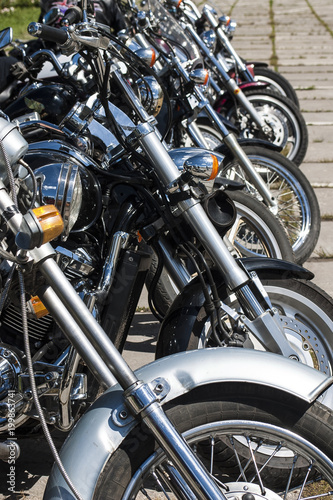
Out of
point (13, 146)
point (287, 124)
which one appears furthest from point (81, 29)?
point (287, 124)

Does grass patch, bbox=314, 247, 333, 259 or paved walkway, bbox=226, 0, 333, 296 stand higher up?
paved walkway, bbox=226, 0, 333, 296

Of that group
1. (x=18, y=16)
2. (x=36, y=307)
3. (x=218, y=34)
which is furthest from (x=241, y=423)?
(x=18, y=16)

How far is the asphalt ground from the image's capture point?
89.7 inches

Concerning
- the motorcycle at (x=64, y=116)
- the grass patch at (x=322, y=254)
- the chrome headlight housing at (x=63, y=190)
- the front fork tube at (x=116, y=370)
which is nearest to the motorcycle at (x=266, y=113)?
the grass patch at (x=322, y=254)

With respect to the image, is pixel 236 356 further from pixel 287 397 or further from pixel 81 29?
pixel 81 29

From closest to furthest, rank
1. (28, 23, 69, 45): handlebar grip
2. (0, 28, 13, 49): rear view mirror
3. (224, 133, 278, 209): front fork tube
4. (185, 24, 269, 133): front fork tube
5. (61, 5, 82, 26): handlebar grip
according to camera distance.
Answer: (28, 23, 69, 45): handlebar grip
(0, 28, 13, 49): rear view mirror
(61, 5, 82, 26): handlebar grip
(224, 133, 278, 209): front fork tube
(185, 24, 269, 133): front fork tube

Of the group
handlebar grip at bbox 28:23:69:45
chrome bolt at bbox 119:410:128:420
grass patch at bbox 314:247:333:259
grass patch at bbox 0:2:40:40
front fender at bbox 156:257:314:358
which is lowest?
chrome bolt at bbox 119:410:128:420

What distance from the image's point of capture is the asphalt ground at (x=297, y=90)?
2277mm

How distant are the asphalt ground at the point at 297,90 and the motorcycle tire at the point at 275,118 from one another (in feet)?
1.26

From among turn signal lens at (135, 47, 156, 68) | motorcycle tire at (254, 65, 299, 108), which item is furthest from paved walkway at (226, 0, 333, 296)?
turn signal lens at (135, 47, 156, 68)

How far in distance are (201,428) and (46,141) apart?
115 cm

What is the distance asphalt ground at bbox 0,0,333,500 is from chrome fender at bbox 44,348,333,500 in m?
0.75

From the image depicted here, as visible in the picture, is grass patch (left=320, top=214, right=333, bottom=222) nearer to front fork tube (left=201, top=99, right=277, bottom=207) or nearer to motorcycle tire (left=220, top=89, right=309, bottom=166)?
motorcycle tire (left=220, top=89, right=309, bottom=166)

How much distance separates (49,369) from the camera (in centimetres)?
189
